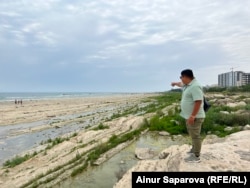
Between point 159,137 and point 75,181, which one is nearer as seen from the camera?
point 75,181

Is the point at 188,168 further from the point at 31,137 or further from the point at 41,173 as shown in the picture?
the point at 31,137

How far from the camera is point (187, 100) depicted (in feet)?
21.1

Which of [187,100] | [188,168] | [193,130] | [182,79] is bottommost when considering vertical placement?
[188,168]

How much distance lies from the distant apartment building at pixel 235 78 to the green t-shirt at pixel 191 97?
478 feet

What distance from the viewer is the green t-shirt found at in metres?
6.24

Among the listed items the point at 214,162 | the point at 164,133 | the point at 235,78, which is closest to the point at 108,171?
the point at 214,162

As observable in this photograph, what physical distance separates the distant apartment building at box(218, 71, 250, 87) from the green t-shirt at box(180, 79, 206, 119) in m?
146

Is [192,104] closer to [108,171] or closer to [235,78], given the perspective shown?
[108,171]

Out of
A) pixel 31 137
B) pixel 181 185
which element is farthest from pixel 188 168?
pixel 31 137

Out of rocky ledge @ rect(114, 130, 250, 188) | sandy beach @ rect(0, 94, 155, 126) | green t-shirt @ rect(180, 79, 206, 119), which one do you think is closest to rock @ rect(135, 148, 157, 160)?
rocky ledge @ rect(114, 130, 250, 188)

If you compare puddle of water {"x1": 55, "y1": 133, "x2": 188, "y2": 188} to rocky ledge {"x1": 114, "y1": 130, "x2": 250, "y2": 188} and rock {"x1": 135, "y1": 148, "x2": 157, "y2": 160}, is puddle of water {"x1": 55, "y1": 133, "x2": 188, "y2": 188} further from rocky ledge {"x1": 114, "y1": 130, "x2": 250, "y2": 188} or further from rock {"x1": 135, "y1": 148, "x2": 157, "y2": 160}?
rocky ledge {"x1": 114, "y1": 130, "x2": 250, "y2": 188}

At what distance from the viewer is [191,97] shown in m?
6.38

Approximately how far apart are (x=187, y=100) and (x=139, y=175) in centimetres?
197

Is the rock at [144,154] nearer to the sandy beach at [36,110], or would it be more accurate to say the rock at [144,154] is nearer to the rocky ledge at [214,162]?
the rocky ledge at [214,162]
